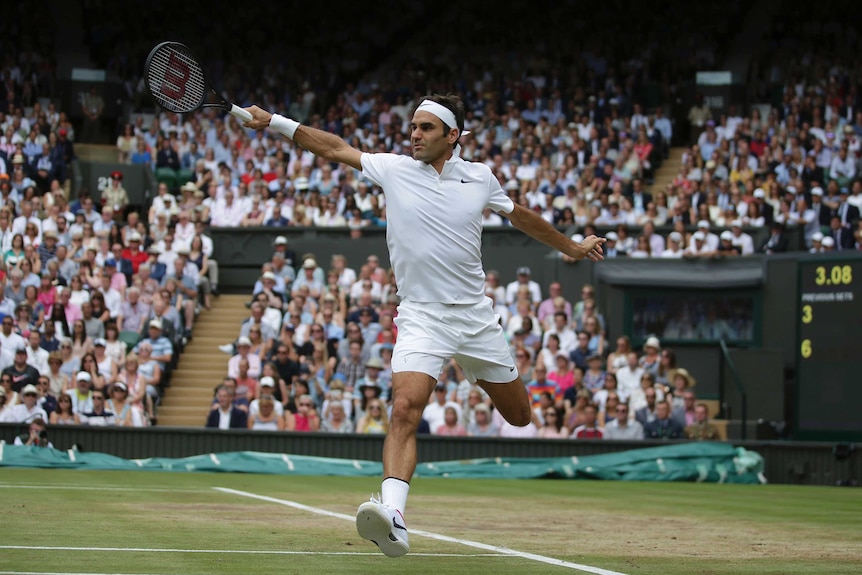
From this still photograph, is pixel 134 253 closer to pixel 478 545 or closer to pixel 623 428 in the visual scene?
pixel 623 428

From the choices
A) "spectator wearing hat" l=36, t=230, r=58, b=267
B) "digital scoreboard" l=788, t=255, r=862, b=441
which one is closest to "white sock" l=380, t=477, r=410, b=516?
"digital scoreboard" l=788, t=255, r=862, b=441

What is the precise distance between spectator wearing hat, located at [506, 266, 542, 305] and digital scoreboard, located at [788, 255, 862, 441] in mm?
4441

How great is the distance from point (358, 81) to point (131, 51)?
233 inches

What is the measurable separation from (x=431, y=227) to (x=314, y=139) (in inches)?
33.0

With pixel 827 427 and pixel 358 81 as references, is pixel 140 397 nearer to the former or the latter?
pixel 827 427

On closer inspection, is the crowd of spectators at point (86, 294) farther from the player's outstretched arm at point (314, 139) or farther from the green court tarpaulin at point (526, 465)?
the player's outstretched arm at point (314, 139)

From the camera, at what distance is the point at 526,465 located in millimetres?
18344

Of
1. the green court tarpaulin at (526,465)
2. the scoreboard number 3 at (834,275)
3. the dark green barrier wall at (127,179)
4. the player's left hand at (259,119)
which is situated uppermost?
the dark green barrier wall at (127,179)

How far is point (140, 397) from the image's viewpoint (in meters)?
19.9

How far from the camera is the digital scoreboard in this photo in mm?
18978

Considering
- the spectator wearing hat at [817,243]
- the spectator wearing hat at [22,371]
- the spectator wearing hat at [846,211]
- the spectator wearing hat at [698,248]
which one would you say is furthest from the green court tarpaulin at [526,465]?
the spectator wearing hat at [846,211]

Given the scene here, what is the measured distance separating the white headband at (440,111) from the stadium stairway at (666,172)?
1954 cm

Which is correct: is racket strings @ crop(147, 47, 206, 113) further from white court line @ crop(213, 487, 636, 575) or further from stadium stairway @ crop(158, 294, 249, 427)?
stadium stairway @ crop(158, 294, 249, 427)

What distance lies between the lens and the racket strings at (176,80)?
8.31m
